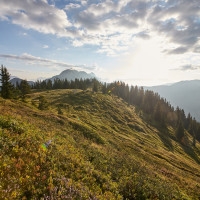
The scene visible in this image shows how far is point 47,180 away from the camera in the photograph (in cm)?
612

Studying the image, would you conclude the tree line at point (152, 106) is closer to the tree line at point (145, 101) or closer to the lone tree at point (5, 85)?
the tree line at point (145, 101)

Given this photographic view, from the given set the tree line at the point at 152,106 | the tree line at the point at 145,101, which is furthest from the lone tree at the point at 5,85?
the tree line at the point at 152,106

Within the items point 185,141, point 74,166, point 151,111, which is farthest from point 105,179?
point 151,111

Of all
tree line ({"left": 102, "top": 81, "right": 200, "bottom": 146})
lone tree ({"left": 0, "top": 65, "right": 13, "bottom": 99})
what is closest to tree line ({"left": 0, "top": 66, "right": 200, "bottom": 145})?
tree line ({"left": 102, "top": 81, "right": 200, "bottom": 146})

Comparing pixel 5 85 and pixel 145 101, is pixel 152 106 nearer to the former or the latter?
pixel 145 101

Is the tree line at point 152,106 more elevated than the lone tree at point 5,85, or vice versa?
the lone tree at point 5,85

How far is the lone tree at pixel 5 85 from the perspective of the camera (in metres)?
36.0

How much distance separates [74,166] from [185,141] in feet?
360

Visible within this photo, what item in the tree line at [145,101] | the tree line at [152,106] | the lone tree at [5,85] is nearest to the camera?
the lone tree at [5,85]

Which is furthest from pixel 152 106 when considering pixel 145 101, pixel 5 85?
pixel 5 85

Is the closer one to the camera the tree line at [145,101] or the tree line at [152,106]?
the tree line at [145,101]

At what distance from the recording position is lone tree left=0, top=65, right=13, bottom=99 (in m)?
36.0

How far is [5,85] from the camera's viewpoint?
36531mm

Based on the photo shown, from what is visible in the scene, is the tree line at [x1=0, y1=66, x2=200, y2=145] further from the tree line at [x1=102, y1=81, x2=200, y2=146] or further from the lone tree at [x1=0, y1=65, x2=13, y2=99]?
the lone tree at [x1=0, y1=65, x2=13, y2=99]
